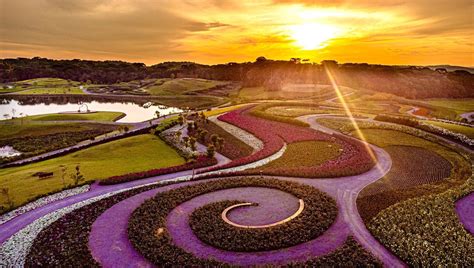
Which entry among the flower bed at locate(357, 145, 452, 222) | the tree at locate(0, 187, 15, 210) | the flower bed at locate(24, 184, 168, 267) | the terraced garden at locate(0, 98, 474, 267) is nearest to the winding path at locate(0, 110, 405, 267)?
the terraced garden at locate(0, 98, 474, 267)

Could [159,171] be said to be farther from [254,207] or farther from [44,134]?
[44,134]

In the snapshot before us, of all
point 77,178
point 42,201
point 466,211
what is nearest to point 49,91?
point 77,178

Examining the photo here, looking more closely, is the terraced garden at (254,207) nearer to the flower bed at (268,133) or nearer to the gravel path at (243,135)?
the flower bed at (268,133)

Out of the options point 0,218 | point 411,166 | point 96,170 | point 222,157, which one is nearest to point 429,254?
point 411,166

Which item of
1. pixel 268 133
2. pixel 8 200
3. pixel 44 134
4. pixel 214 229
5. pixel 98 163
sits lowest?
pixel 214 229

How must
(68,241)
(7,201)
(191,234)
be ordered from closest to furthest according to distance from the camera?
(68,241) < (191,234) < (7,201)

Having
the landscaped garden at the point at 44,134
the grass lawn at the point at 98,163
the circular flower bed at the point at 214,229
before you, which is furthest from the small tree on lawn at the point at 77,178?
the landscaped garden at the point at 44,134

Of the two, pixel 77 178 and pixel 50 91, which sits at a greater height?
pixel 50 91
